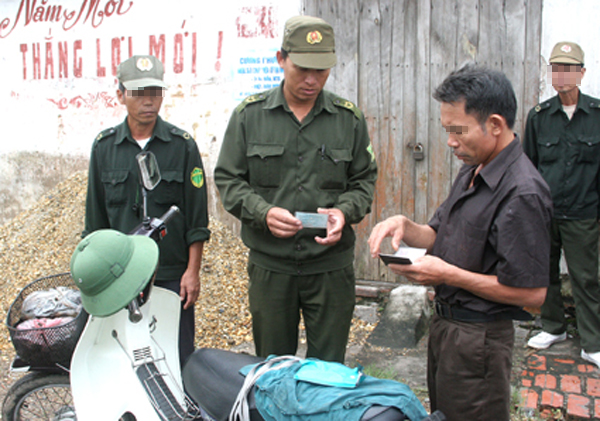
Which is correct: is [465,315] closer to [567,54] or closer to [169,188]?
[169,188]

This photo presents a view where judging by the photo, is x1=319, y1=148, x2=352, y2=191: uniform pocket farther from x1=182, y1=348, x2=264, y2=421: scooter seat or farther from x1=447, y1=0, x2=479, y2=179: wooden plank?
x1=447, y1=0, x2=479, y2=179: wooden plank

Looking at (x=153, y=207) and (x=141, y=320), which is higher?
(x=153, y=207)

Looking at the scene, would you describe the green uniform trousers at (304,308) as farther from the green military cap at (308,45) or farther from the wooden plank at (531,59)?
the wooden plank at (531,59)

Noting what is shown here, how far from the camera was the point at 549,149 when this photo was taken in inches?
164

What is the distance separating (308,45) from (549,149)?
2.38m

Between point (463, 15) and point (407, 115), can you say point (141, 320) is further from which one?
point (463, 15)

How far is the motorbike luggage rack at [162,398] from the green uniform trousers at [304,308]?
2.14ft

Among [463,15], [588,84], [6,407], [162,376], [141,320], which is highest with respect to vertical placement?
[463,15]

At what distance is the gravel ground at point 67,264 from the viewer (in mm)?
4762

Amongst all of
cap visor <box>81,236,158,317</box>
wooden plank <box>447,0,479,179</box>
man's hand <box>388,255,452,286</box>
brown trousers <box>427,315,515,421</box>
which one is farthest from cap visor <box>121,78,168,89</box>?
wooden plank <box>447,0,479,179</box>

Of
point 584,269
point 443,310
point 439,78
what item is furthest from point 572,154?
point 443,310

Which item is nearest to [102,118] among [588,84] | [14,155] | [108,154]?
[14,155]

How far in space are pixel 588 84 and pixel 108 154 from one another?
147 inches

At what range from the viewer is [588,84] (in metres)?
4.45
